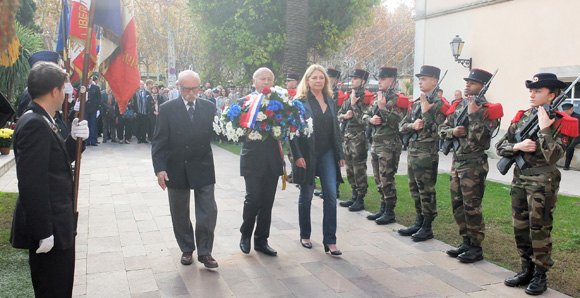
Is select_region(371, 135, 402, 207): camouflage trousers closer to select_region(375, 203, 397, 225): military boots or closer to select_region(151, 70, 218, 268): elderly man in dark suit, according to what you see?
select_region(375, 203, 397, 225): military boots

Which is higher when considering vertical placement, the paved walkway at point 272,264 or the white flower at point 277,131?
the white flower at point 277,131

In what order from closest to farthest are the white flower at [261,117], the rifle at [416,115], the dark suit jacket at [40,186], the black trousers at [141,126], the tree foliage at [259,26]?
the dark suit jacket at [40,186], the white flower at [261,117], the rifle at [416,115], the black trousers at [141,126], the tree foliage at [259,26]

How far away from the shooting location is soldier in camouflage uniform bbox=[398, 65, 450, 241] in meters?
6.39

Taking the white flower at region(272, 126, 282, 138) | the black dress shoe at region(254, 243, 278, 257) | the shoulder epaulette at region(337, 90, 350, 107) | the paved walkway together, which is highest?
the shoulder epaulette at region(337, 90, 350, 107)

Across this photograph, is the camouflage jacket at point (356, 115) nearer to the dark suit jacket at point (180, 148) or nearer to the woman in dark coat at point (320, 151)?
the woman in dark coat at point (320, 151)

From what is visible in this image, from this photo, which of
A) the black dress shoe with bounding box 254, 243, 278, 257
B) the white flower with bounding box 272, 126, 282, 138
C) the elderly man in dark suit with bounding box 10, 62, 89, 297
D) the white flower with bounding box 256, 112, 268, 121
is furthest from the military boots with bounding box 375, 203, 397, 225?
the elderly man in dark suit with bounding box 10, 62, 89, 297

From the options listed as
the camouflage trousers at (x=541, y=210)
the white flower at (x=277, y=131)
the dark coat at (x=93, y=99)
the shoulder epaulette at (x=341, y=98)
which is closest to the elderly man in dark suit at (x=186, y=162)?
the white flower at (x=277, y=131)

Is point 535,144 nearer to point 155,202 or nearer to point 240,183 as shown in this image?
point 155,202

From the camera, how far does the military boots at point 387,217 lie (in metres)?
7.37

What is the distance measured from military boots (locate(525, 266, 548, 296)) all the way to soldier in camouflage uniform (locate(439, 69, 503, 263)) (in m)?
0.90

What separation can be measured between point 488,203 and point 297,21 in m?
9.15

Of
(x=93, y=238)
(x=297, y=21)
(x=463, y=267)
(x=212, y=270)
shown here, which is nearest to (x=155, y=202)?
(x=93, y=238)

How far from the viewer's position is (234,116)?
18.4ft

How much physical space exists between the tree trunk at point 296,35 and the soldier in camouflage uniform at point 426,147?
9629 mm
